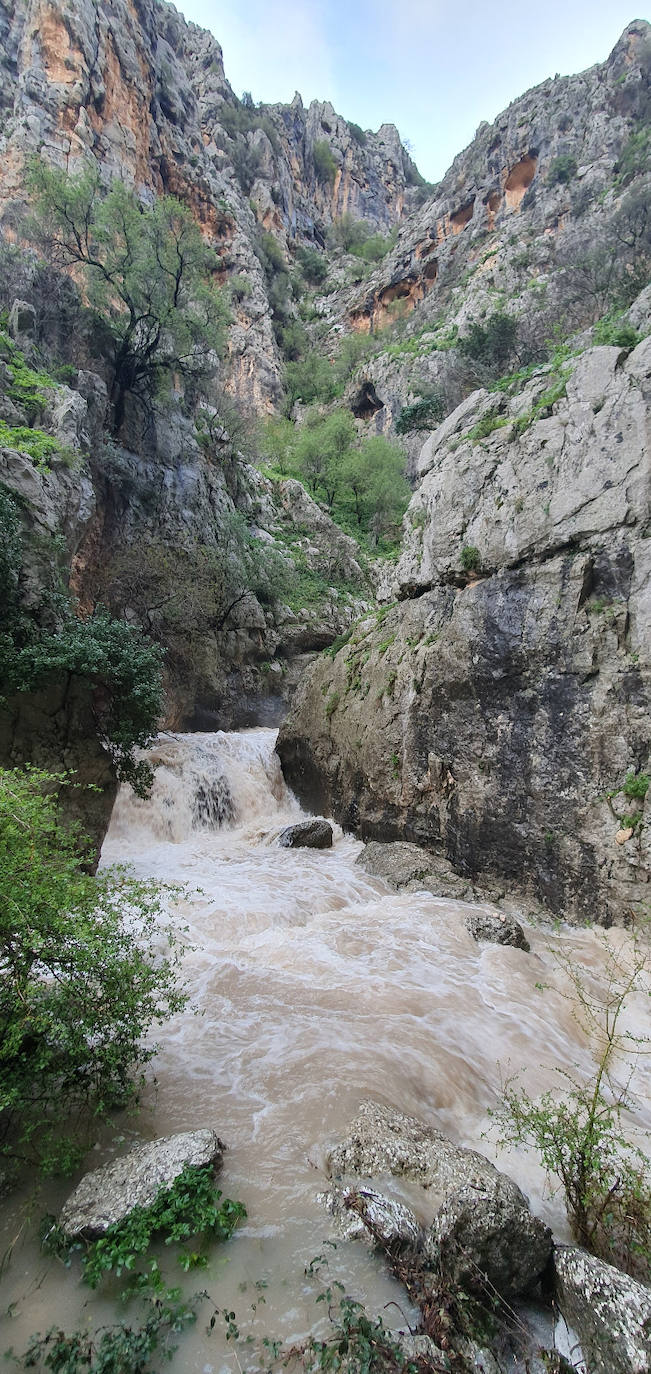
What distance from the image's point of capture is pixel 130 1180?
3.04 metres

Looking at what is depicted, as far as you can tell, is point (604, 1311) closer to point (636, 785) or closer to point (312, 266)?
point (636, 785)

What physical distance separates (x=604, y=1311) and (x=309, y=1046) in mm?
2869

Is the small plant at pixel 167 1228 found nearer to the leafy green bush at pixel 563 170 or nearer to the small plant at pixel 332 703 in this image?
the small plant at pixel 332 703

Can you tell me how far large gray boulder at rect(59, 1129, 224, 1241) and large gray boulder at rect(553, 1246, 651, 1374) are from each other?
2.04 metres

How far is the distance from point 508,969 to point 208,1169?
4.61 meters

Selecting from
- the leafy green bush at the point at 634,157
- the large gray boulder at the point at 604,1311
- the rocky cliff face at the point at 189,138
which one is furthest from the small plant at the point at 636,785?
the leafy green bush at the point at 634,157

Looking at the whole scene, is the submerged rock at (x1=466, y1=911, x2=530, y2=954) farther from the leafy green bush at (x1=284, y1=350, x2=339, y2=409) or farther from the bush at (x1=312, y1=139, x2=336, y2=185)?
the bush at (x1=312, y1=139, x2=336, y2=185)

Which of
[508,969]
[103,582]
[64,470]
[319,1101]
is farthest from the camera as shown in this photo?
[103,582]

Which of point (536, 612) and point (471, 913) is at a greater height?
point (536, 612)

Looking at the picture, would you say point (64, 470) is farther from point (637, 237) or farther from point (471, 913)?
point (637, 237)

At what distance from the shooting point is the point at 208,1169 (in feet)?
10.6

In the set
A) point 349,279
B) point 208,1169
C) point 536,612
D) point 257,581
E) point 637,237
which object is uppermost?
point 349,279

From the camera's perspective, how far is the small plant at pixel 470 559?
9789mm

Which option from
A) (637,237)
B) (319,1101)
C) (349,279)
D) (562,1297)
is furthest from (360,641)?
(349,279)
